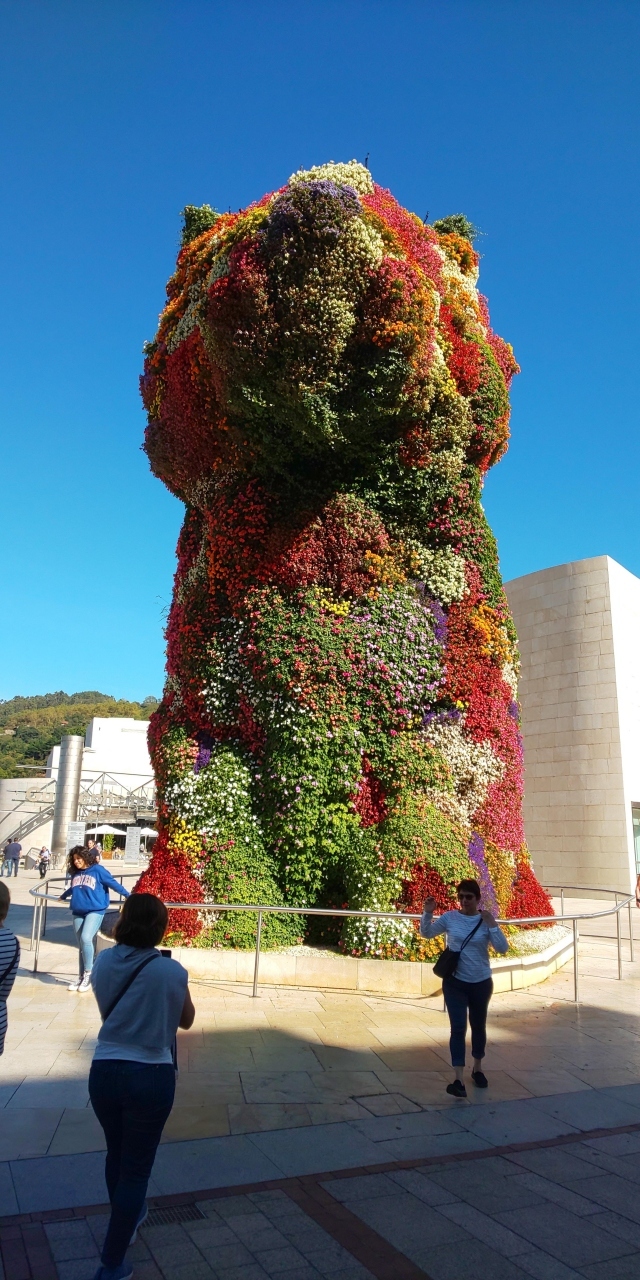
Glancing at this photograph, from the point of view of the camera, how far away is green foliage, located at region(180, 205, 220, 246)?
12.4m

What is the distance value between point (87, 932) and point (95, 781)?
35952 mm

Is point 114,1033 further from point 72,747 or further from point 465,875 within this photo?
point 72,747

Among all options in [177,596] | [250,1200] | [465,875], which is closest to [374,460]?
[177,596]

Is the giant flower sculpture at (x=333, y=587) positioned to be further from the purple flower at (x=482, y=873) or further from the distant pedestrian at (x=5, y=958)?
the distant pedestrian at (x=5, y=958)

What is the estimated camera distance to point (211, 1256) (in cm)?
342

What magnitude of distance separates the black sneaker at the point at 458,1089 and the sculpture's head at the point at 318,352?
7136mm

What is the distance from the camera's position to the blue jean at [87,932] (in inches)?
326

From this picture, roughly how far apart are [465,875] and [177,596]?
233 inches

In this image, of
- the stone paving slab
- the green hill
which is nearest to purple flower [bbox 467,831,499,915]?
the stone paving slab

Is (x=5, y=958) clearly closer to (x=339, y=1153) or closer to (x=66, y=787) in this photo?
(x=339, y=1153)

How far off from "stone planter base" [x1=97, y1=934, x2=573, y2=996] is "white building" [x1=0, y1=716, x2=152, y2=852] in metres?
30.3

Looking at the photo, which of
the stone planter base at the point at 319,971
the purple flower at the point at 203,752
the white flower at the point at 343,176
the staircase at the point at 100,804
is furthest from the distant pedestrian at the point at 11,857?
the white flower at the point at 343,176

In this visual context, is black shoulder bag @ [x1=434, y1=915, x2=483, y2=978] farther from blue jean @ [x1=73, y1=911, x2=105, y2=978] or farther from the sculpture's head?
the sculpture's head

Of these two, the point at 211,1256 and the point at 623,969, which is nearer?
the point at 211,1256
